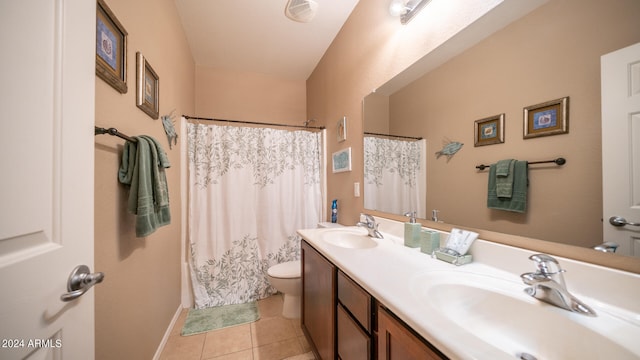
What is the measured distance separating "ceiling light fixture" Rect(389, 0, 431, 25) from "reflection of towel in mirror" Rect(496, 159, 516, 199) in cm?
93

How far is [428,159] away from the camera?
1.19 meters

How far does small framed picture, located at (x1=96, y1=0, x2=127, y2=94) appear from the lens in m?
0.81

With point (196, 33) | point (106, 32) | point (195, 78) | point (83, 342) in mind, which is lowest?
point (83, 342)

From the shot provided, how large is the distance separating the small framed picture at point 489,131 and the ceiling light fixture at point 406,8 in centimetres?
73

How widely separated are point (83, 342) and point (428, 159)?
1.47 meters

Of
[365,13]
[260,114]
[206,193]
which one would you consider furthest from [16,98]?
[260,114]

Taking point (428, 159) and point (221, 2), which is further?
point (221, 2)

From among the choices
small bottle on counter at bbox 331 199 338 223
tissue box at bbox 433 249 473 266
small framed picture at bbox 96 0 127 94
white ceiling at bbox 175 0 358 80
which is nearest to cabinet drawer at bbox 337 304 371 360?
tissue box at bbox 433 249 473 266

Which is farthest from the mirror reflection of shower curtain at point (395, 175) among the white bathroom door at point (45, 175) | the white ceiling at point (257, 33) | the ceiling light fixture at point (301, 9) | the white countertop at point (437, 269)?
the white bathroom door at point (45, 175)

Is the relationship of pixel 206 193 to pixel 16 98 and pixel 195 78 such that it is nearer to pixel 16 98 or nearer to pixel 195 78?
pixel 195 78

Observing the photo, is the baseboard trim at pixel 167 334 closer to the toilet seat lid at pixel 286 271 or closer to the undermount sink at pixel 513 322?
the toilet seat lid at pixel 286 271

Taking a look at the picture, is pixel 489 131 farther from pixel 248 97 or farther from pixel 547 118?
pixel 248 97

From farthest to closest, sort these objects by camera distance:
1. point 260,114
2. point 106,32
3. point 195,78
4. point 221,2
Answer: point 260,114, point 195,78, point 221,2, point 106,32

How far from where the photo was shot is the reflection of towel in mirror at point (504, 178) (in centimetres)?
82
